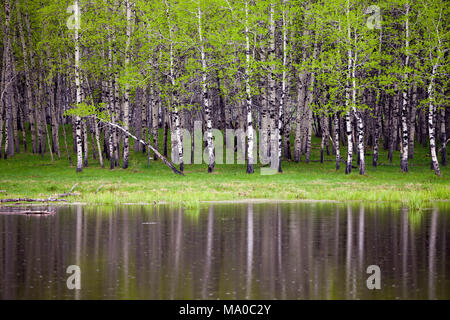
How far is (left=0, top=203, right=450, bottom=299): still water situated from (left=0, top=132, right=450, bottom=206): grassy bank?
3672 mm

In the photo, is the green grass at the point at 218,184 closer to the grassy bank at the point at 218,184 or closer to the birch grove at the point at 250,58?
the grassy bank at the point at 218,184

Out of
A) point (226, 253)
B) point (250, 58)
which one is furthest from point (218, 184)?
point (226, 253)

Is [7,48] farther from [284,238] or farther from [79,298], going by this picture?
[79,298]

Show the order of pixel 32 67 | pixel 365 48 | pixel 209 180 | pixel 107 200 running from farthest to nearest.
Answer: pixel 32 67, pixel 365 48, pixel 209 180, pixel 107 200

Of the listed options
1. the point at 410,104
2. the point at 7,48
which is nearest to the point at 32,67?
the point at 7,48

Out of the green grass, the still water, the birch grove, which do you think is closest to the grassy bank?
the green grass

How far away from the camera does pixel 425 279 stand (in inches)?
589

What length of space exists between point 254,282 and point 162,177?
26264mm

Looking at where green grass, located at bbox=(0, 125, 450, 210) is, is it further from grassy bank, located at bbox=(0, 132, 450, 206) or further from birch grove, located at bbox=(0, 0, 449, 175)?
birch grove, located at bbox=(0, 0, 449, 175)

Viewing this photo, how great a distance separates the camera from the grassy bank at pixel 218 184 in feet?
107

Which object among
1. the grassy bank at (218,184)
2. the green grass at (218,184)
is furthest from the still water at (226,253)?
the grassy bank at (218,184)

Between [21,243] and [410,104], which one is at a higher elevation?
[410,104]
